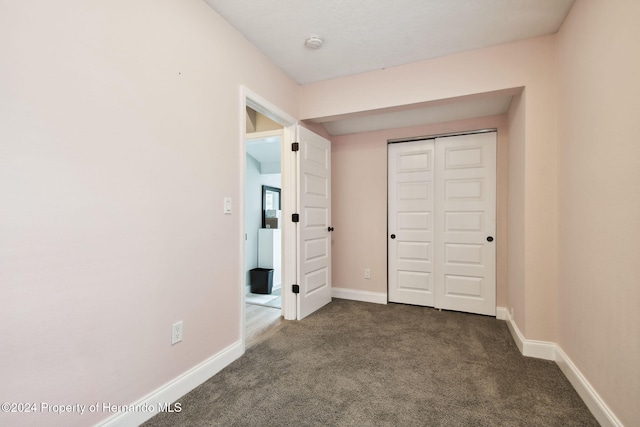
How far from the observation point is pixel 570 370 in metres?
1.93

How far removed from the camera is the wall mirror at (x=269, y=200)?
5056mm

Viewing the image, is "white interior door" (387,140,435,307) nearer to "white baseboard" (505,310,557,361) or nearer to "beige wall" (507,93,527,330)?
"beige wall" (507,93,527,330)

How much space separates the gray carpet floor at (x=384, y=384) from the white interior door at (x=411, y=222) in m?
0.83

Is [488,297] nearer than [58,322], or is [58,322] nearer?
[58,322]

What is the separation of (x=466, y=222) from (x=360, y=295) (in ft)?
5.25

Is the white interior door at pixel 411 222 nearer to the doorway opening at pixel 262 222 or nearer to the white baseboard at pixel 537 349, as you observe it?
the white baseboard at pixel 537 349

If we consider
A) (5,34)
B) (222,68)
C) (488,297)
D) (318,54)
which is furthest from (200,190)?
(488,297)

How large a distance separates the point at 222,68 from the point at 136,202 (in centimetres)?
120

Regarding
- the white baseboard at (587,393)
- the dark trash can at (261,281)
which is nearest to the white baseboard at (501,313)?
the white baseboard at (587,393)

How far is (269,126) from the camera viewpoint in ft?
11.6

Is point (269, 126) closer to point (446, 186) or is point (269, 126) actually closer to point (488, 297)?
point (446, 186)

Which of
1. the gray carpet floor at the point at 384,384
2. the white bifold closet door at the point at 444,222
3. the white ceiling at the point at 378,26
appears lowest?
the gray carpet floor at the point at 384,384

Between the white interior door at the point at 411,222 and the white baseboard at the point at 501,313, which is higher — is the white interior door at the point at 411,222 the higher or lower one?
the higher one

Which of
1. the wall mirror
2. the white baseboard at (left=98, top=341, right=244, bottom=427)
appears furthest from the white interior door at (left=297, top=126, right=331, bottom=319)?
the wall mirror
